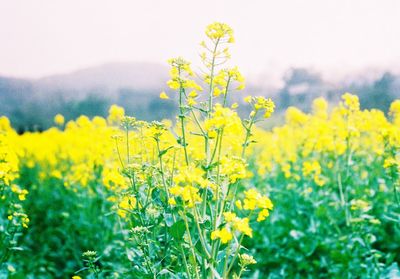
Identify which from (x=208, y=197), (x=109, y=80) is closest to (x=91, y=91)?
(x=109, y=80)

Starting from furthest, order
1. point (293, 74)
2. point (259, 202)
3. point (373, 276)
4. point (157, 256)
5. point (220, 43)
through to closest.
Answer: point (293, 74) < point (373, 276) < point (157, 256) < point (220, 43) < point (259, 202)

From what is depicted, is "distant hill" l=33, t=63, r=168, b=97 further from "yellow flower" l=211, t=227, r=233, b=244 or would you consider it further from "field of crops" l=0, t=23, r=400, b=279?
"yellow flower" l=211, t=227, r=233, b=244

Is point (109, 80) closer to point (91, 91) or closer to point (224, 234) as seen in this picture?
point (91, 91)

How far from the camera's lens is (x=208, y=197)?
2.24 meters

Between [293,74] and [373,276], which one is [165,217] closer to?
[373,276]

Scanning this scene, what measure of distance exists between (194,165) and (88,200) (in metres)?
2.97

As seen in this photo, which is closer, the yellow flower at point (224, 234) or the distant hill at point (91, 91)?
the yellow flower at point (224, 234)

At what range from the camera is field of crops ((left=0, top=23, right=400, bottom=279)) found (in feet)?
7.18

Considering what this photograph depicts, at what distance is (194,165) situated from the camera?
2283mm

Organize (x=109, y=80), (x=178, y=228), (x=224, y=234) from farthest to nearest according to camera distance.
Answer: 1. (x=109, y=80)
2. (x=178, y=228)
3. (x=224, y=234)

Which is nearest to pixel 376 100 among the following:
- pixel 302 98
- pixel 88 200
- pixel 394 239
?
pixel 302 98

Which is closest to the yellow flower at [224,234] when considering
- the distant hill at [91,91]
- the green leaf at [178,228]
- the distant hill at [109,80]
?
the green leaf at [178,228]

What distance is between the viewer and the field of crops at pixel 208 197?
7.18 feet

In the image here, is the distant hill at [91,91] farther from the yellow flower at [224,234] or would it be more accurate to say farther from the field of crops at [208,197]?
the yellow flower at [224,234]
